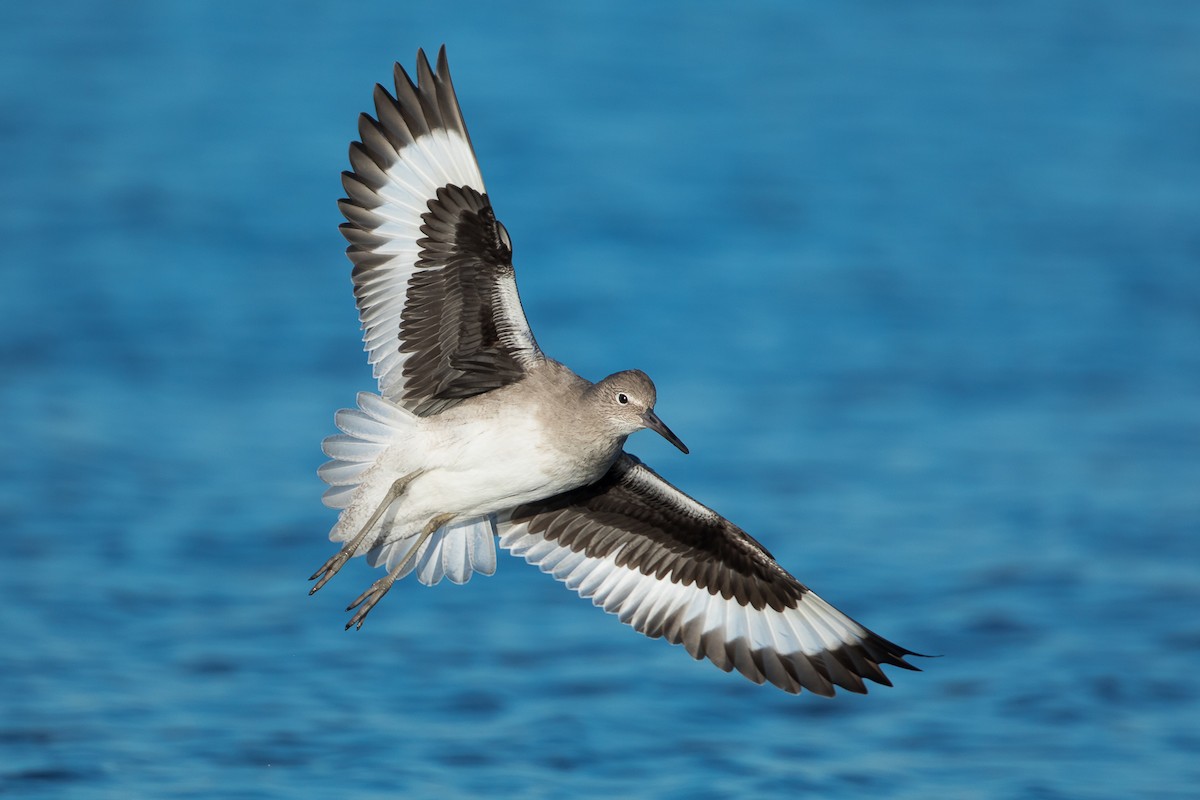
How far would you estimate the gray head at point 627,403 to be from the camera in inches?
263

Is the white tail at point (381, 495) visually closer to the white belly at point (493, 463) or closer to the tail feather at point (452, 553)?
the tail feather at point (452, 553)

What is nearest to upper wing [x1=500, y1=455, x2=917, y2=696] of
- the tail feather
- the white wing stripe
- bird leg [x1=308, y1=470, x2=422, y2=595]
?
the white wing stripe

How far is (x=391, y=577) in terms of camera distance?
7125 mm

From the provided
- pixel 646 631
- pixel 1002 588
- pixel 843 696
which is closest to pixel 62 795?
pixel 646 631

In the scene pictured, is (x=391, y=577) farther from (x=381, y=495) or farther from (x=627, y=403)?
(x=627, y=403)

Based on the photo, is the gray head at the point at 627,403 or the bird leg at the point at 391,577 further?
the bird leg at the point at 391,577

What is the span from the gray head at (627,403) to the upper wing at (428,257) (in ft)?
0.99

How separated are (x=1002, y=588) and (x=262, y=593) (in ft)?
12.7

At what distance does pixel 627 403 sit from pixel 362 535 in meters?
1.14

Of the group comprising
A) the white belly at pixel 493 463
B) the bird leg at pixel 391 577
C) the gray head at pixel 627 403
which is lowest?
the bird leg at pixel 391 577

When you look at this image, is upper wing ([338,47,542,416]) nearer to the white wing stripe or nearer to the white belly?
the white belly

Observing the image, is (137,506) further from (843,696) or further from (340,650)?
(843,696)

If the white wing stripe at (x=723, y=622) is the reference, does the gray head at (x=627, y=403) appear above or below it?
above

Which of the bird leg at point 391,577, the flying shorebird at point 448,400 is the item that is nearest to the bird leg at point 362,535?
the flying shorebird at point 448,400
